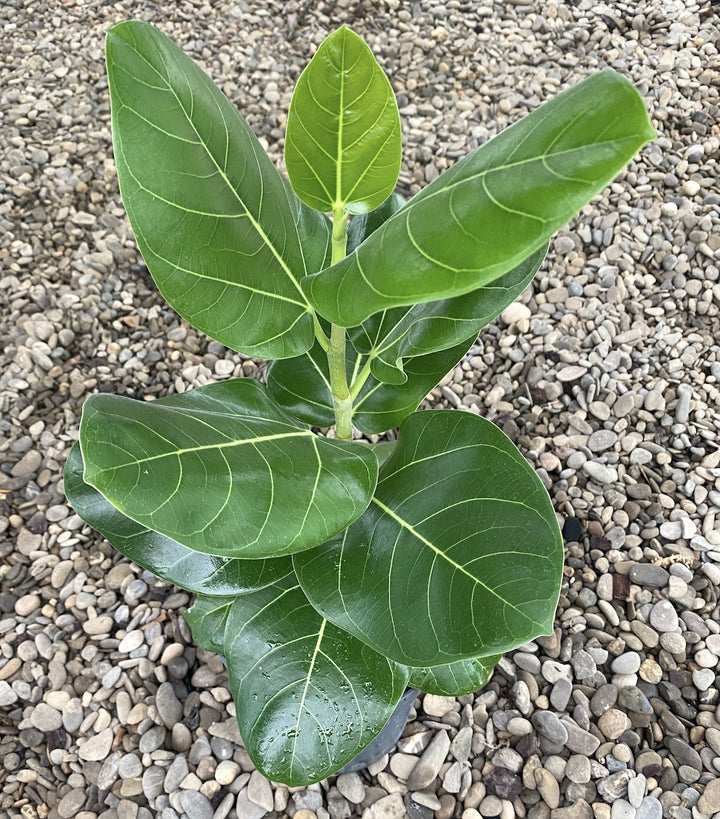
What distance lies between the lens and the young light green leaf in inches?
40.8

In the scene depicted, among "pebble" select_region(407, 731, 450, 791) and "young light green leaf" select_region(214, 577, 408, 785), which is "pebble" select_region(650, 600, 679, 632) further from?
"young light green leaf" select_region(214, 577, 408, 785)

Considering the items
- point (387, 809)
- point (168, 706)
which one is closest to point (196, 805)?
point (168, 706)

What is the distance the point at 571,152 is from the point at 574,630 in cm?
124

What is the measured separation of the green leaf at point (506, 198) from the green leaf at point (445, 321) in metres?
0.26

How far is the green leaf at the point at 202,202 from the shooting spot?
2.32 feet

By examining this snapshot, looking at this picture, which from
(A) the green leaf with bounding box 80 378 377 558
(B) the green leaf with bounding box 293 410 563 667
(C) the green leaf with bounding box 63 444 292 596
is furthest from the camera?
(C) the green leaf with bounding box 63 444 292 596

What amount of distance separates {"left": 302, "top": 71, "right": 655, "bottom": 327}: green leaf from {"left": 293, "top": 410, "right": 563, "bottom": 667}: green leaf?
323mm

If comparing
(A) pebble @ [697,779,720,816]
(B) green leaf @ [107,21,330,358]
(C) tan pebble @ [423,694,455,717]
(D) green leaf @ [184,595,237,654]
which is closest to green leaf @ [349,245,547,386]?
(B) green leaf @ [107,21,330,358]

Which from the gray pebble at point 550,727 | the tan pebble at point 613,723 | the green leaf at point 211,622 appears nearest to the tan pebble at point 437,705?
the gray pebble at point 550,727

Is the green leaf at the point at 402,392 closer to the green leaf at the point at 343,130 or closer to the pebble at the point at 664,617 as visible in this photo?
the green leaf at the point at 343,130

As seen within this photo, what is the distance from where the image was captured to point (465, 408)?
1.87m

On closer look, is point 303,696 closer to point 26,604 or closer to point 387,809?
point 387,809

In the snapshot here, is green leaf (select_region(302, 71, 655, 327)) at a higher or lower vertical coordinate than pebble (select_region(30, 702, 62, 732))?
higher

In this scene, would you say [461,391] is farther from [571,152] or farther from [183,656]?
[571,152]
